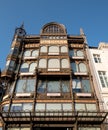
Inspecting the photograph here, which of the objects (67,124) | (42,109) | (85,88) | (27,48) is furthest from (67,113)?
(27,48)

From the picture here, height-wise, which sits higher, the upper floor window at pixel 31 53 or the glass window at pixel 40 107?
the upper floor window at pixel 31 53

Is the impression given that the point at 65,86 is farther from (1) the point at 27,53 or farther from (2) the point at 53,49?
(1) the point at 27,53

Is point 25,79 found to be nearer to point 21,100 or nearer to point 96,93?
point 21,100

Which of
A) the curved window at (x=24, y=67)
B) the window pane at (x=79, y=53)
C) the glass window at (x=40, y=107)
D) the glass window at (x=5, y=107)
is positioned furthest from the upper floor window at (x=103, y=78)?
the glass window at (x=5, y=107)

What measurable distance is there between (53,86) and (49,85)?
2.16 ft

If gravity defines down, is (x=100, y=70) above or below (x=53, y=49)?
below

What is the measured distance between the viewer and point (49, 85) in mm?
27500

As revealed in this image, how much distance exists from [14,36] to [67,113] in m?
21.7

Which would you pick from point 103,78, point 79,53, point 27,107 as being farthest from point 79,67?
point 27,107

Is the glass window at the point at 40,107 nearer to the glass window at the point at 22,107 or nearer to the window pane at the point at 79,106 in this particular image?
the glass window at the point at 22,107

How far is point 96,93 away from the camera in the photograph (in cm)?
2630

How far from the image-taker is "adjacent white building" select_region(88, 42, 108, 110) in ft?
85.8

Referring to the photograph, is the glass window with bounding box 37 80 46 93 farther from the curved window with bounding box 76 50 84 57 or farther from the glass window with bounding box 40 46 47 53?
the curved window with bounding box 76 50 84 57

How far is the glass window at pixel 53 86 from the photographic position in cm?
2669
